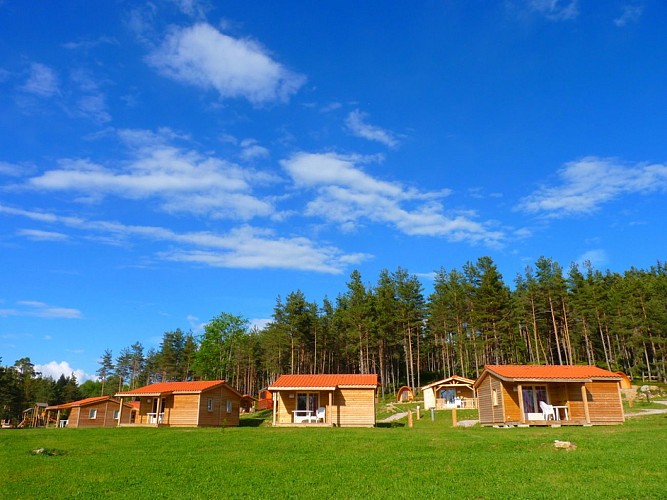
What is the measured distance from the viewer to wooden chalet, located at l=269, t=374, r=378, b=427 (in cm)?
3125

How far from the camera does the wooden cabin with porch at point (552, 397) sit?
26.7 metres

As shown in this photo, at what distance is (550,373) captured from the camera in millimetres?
27750

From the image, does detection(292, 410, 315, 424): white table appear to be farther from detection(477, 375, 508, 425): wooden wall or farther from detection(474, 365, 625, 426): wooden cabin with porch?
detection(474, 365, 625, 426): wooden cabin with porch

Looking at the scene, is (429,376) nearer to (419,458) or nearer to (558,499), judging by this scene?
(419,458)

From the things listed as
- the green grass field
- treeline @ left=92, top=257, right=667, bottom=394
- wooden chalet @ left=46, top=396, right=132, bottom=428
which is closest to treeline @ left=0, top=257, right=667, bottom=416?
treeline @ left=92, top=257, right=667, bottom=394

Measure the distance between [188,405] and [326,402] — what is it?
421 inches

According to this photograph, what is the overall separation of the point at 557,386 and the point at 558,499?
Answer: 2083cm

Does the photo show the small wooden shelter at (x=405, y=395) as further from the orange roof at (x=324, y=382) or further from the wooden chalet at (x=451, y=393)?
the orange roof at (x=324, y=382)

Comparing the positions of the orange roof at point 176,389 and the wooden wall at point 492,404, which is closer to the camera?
the wooden wall at point 492,404

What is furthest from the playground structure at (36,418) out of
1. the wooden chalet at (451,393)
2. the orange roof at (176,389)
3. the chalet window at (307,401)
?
the wooden chalet at (451,393)

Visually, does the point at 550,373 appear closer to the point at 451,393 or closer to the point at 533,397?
the point at 533,397

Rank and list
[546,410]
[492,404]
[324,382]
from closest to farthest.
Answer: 1. [546,410]
2. [492,404]
3. [324,382]

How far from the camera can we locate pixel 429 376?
74938 mm

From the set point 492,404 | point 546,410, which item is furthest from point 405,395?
point 546,410
